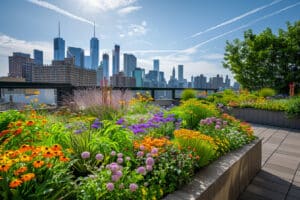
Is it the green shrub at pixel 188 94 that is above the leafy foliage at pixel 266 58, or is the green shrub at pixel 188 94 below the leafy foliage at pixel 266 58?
below

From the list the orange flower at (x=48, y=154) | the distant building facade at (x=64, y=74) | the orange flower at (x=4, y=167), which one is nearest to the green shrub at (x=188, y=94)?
the distant building facade at (x=64, y=74)

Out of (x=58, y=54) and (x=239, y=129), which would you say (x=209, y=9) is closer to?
(x=239, y=129)

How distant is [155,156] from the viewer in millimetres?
1454

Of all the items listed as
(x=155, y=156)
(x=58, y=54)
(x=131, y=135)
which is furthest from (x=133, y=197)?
(x=58, y=54)

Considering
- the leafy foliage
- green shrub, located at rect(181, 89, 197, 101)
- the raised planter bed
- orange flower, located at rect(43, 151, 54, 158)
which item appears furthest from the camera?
the leafy foliage

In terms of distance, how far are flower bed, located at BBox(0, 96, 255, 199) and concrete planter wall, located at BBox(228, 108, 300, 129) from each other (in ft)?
12.6

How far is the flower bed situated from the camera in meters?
1.00

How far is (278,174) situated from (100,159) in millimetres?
2393

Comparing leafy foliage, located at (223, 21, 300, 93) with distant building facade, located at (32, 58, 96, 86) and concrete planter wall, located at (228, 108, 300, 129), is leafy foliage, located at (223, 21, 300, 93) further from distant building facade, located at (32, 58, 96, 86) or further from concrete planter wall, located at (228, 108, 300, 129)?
distant building facade, located at (32, 58, 96, 86)

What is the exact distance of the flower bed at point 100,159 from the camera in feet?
3.28

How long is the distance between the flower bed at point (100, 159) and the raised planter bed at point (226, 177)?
0.07 meters

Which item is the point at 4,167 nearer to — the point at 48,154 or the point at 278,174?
the point at 48,154

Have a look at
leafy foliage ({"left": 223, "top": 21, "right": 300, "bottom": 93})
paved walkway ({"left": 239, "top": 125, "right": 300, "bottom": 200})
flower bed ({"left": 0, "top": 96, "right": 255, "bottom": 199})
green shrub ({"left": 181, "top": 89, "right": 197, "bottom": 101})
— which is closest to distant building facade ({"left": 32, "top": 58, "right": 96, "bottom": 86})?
green shrub ({"left": 181, "top": 89, "right": 197, "bottom": 101})

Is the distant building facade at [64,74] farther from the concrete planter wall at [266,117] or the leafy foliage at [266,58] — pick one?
the leafy foliage at [266,58]
